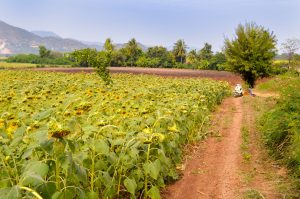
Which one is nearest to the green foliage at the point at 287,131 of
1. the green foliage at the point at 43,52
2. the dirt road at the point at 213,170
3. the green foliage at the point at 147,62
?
the dirt road at the point at 213,170

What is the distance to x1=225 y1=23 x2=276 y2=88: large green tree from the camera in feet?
105

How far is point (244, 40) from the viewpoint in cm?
3253

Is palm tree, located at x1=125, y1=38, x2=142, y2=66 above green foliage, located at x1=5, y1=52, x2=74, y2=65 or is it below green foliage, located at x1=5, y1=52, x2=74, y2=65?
above

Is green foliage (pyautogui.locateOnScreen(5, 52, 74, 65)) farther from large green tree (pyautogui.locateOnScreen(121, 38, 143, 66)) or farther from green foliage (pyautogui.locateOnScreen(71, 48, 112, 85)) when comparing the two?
green foliage (pyautogui.locateOnScreen(71, 48, 112, 85))

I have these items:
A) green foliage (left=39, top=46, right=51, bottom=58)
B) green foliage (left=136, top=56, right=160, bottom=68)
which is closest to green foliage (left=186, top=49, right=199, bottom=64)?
green foliage (left=136, top=56, right=160, bottom=68)

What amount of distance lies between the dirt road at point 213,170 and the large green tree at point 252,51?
21.7m

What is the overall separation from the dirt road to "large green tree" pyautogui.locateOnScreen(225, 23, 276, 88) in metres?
21.7

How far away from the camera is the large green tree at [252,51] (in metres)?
32.1

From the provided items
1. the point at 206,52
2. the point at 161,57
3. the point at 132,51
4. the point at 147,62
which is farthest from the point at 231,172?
the point at 206,52

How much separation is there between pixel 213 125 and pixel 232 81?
25.8 metres

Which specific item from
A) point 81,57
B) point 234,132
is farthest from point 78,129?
point 81,57

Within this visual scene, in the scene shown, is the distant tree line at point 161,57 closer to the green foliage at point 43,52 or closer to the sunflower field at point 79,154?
the green foliage at point 43,52

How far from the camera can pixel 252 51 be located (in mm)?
31812

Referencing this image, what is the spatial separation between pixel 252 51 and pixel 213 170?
25.9 metres
